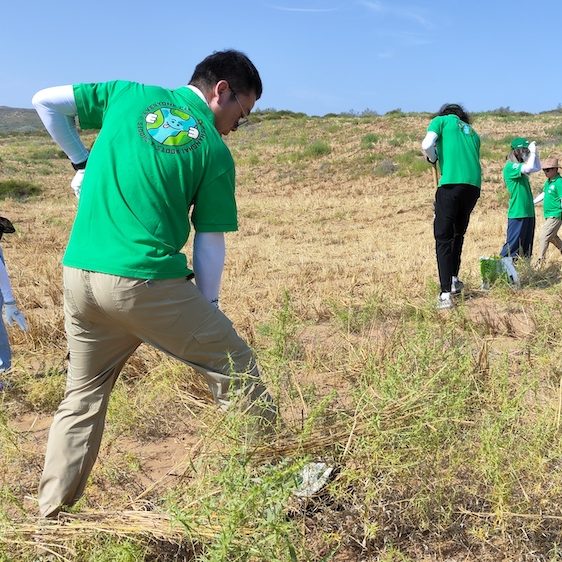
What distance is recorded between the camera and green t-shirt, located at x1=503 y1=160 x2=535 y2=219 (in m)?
6.14

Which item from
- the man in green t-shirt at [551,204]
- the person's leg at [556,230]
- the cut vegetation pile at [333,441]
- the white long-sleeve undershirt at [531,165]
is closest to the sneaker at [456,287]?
the cut vegetation pile at [333,441]

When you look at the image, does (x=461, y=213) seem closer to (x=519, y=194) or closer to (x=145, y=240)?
(x=519, y=194)

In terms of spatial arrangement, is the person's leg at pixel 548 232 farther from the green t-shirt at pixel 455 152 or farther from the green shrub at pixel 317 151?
the green shrub at pixel 317 151

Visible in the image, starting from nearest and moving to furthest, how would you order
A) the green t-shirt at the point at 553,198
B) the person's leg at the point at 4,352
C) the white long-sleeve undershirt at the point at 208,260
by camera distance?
the white long-sleeve undershirt at the point at 208,260 → the person's leg at the point at 4,352 → the green t-shirt at the point at 553,198

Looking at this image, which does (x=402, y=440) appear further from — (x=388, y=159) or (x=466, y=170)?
(x=388, y=159)

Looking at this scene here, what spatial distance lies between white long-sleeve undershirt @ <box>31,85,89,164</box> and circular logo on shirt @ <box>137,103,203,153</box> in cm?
35

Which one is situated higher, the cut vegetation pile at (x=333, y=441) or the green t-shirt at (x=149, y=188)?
the green t-shirt at (x=149, y=188)

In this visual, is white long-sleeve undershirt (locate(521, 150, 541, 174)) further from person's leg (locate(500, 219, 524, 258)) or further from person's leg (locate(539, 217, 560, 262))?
person's leg (locate(539, 217, 560, 262))

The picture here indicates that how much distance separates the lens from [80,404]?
2.21 metres

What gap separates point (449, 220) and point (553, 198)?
218 cm

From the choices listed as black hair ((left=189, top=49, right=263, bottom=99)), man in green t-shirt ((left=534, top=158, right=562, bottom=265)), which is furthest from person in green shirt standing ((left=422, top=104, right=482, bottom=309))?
black hair ((left=189, top=49, right=263, bottom=99))

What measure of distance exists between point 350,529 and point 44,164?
90.4 feet

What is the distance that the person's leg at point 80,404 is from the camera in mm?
2139

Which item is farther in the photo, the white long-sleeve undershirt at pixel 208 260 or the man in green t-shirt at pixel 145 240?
the white long-sleeve undershirt at pixel 208 260
